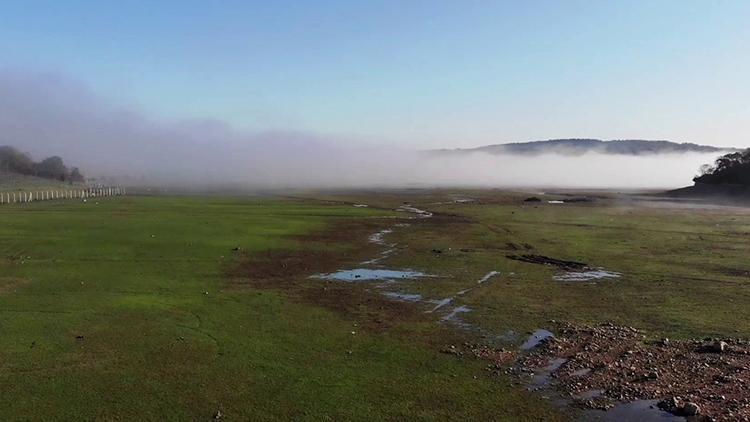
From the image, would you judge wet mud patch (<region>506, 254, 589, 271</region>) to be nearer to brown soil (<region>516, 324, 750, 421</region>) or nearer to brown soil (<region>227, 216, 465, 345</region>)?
brown soil (<region>227, 216, 465, 345</region>)

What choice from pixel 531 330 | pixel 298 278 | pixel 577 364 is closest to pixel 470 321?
pixel 531 330

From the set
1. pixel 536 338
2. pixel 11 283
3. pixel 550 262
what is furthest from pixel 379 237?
pixel 536 338

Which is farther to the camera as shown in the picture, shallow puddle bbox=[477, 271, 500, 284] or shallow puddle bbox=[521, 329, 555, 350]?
shallow puddle bbox=[477, 271, 500, 284]

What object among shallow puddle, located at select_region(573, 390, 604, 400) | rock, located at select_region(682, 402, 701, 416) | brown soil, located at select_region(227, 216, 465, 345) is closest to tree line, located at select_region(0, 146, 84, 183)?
brown soil, located at select_region(227, 216, 465, 345)

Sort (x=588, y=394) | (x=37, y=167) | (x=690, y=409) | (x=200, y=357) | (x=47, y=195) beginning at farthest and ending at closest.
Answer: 1. (x=37, y=167)
2. (x=47, y=195)
3. (x=200, y=357)
4. (x=588, y=394)
5. (x=690, y=409)

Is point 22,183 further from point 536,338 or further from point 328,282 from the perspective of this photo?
point 536,338

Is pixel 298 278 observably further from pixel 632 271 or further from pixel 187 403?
pixel 632 271
